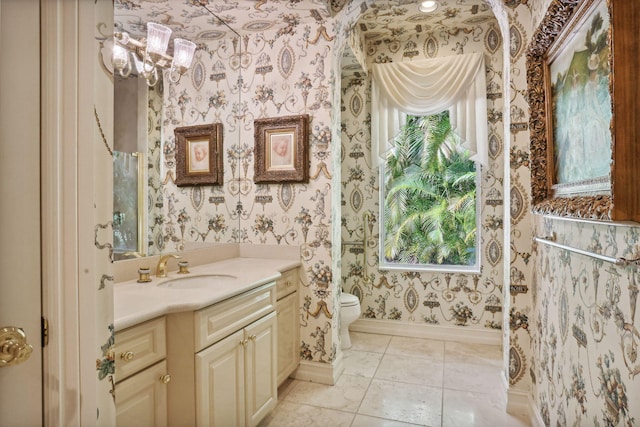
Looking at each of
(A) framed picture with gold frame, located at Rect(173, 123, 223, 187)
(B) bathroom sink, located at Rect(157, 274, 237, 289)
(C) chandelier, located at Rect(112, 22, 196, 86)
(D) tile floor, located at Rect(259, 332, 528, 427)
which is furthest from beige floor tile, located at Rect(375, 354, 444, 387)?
(C) chandelier, located at Rect(112, 22, 196, 86)

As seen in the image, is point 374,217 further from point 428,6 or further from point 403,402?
point 428,6

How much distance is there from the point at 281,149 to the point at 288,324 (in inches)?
48.3

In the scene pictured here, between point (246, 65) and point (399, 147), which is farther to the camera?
point (399, 147)

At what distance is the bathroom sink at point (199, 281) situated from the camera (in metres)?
1.88

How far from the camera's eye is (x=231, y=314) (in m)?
1.61

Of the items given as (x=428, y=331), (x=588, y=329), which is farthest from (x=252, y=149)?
(x=428, y=331)

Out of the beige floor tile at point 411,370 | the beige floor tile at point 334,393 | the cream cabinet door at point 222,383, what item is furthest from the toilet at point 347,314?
the cream cabinet door at point 222,383

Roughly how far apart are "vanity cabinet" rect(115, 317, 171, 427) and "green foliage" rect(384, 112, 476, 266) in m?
2.56

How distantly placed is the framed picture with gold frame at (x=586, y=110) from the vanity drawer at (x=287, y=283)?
150 centimetres

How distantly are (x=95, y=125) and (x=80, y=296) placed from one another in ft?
1.04

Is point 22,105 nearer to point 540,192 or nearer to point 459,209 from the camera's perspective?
point 540,192

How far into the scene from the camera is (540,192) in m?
1.70

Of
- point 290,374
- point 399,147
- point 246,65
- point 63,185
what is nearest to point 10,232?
point 63,185

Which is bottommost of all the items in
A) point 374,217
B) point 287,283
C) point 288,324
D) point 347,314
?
point 347,314
